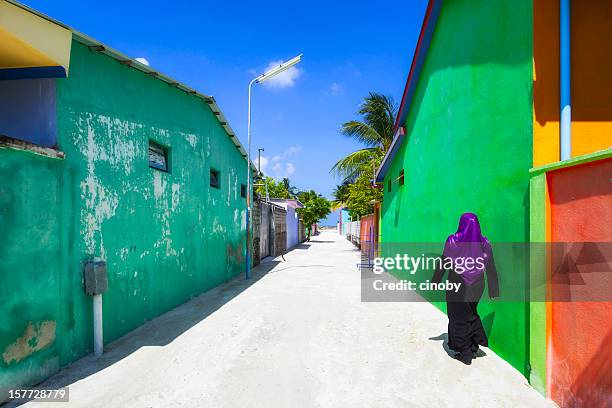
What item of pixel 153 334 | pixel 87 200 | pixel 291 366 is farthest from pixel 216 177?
pixel 291 366

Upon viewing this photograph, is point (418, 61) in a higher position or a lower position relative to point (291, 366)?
higher

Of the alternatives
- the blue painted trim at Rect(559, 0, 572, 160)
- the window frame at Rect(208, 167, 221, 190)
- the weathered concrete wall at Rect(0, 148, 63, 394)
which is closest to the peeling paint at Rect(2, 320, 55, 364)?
the weathered concrete wall at Rect(0, 148, 63, 394)

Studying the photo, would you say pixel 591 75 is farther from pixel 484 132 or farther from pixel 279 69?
Result: pixel 279 69

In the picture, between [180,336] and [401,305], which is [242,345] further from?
[401,305]

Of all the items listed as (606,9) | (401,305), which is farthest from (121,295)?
(606,9)

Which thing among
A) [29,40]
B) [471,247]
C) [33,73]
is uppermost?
[29,40]

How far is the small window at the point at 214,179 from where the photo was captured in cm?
864

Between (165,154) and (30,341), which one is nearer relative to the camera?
(30,341)

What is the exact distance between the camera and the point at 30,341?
10.9 ft

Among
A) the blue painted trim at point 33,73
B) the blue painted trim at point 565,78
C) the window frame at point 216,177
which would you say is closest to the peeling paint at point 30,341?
the blue painted trim at point 33,73

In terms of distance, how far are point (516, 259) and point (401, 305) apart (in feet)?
Result: 11.5

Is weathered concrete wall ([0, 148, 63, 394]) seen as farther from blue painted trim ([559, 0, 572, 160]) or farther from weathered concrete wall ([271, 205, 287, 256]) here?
weathered concrete wall ([271, 205, 287, 256])

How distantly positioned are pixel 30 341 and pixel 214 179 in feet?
19.5

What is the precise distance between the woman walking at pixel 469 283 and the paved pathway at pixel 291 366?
0.78ft
